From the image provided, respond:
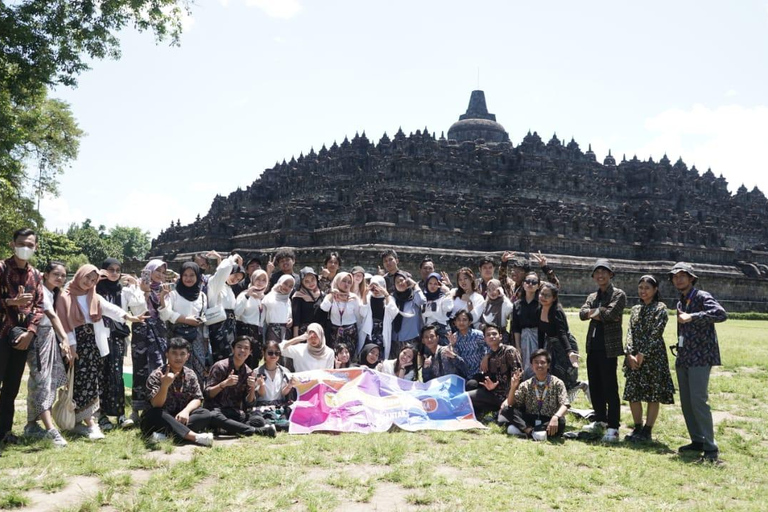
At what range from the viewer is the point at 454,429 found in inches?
385

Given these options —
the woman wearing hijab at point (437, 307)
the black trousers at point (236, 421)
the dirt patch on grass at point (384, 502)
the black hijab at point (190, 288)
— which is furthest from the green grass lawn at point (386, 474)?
the woman wearing hijab at point (437, 307)

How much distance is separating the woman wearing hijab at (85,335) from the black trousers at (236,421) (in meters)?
1.66

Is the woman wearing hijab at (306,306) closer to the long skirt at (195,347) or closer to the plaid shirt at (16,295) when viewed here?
the long skirt at (195,347)

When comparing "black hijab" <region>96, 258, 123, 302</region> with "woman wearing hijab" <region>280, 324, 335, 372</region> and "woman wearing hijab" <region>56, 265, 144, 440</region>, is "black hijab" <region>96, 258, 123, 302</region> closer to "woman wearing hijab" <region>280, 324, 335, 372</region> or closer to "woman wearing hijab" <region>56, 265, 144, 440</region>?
"woman wearing hijab" <region>56, 265, 144, 440</region>

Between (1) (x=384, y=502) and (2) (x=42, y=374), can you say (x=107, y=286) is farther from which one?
(1) (x=384, y=502)

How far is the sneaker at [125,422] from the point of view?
31.1ft

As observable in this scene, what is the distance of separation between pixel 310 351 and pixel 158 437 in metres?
3.12

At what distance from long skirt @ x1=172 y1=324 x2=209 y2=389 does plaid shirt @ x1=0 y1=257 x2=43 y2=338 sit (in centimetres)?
207

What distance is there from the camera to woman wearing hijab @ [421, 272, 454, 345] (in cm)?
1220

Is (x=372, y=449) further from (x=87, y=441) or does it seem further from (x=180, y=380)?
(x=87, y=441)

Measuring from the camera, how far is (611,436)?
9.31 meters

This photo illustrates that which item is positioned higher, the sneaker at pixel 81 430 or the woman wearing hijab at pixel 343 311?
the woman wearing hijab at pixel 343 311


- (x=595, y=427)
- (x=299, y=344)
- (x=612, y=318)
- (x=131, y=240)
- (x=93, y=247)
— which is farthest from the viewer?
(x=131, y=240)

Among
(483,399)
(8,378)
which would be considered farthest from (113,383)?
(483,399)
